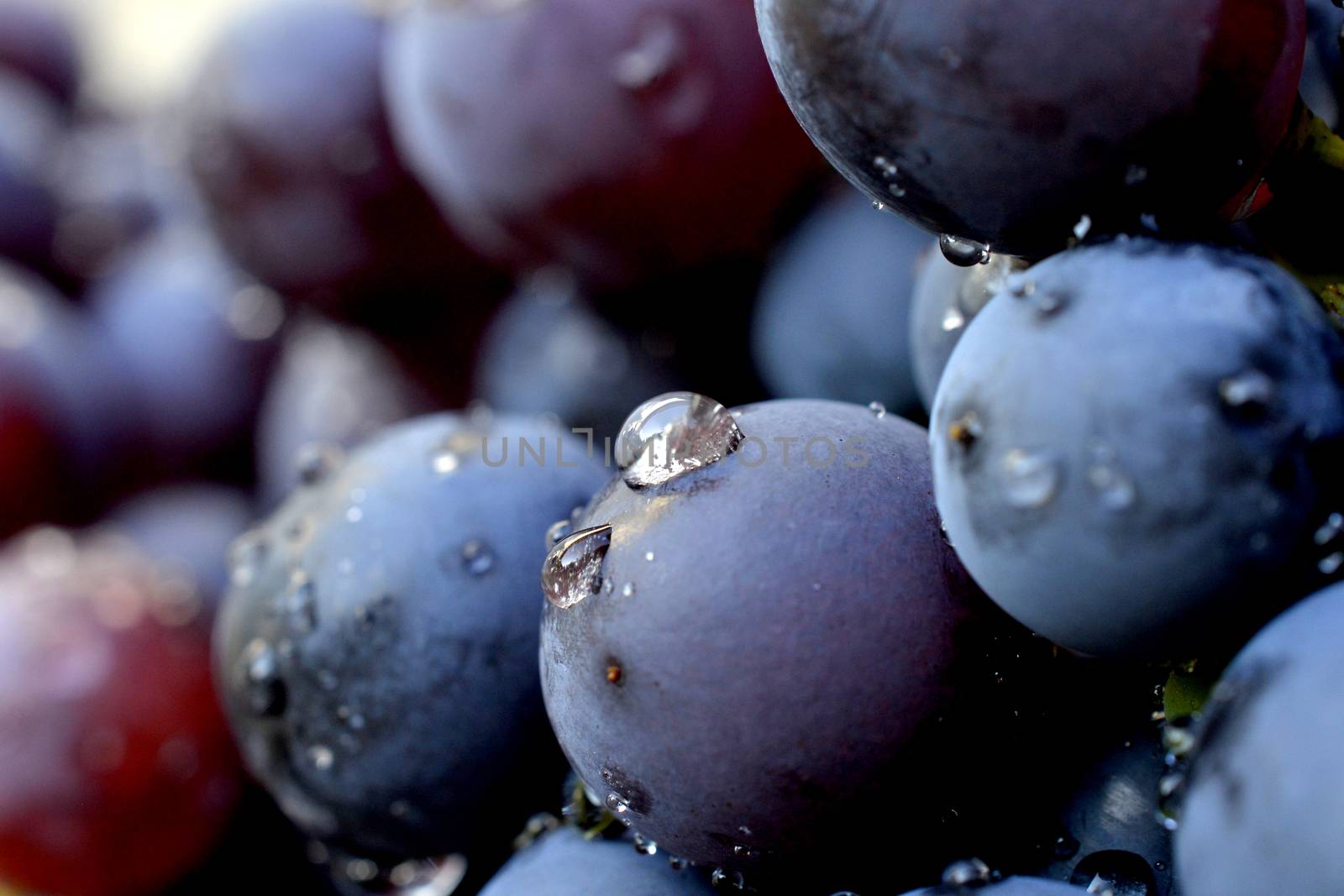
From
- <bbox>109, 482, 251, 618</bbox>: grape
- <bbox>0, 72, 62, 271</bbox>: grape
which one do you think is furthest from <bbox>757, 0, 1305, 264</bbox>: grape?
<bbox>0, 72, 62, 271</bbox>: grape

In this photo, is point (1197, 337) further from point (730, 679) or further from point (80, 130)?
point (80, 130)

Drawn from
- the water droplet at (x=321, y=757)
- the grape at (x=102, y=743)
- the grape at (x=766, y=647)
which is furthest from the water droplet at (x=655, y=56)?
the grape at (x=102, y=743)

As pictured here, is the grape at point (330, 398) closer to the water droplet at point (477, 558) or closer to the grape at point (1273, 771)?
the water droplet at point (477, 558)

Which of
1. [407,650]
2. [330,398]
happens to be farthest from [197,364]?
[407,650]

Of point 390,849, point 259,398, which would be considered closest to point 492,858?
point 390,849

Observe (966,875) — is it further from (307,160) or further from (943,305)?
(307,160)
